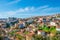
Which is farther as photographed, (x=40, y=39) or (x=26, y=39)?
(x=26, y=39)

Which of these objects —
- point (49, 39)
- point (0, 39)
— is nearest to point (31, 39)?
point (49, 39)

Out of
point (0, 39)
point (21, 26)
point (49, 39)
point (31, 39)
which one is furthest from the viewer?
point (21, 26)

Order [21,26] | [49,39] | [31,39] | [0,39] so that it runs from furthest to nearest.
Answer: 1. [21,26]
2. [31,39]
3. [49,39]
4. [0,39]

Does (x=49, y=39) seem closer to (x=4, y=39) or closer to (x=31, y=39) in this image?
(x=31, y=39)

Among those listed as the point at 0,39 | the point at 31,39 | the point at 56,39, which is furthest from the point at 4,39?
the point at 56,39

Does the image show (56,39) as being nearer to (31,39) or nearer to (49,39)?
(49,39)

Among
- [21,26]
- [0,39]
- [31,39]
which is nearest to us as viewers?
[0,39]

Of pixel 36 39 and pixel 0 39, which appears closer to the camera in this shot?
pixel 0 39

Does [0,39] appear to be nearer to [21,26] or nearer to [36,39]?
[36,39]
